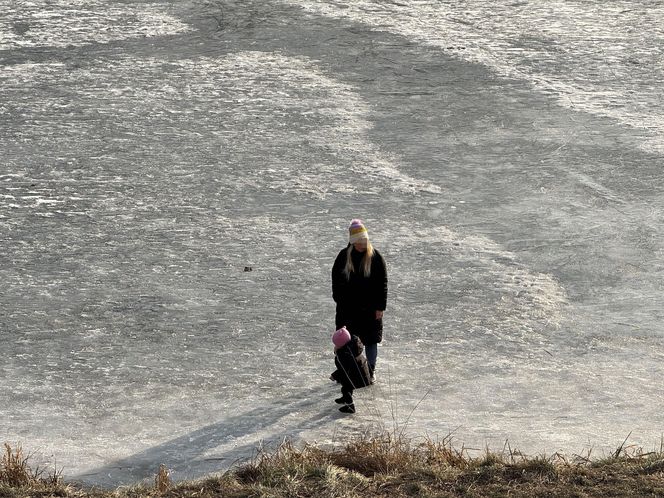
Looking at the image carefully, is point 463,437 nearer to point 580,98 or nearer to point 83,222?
point 83,222

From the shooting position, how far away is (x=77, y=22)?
21.9 meters

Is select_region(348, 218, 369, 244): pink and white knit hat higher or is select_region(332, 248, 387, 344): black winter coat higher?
select_region(348, 218, 369, 244): pink and white knit hat

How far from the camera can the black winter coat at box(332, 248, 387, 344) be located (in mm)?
9633

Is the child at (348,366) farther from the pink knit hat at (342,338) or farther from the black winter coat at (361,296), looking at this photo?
the black winter coat at (361,296)

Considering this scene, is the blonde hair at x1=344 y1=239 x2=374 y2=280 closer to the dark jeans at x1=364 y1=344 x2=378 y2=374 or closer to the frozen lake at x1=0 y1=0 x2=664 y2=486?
the dark jeans at x1=364 y1=344 x2=378 y2=374

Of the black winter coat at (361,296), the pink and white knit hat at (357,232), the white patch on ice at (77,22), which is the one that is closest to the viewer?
the pink and white knit hat at (357,232)

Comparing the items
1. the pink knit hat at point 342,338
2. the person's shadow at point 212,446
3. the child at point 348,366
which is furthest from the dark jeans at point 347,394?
the pink knit hat at point 342,338

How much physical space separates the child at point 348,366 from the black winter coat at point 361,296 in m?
0.38

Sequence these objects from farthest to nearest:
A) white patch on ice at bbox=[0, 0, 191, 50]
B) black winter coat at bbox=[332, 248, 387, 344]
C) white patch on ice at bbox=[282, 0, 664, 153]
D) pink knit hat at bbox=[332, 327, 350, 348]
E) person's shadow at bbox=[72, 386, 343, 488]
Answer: white patch on ice at bbox=[0, 0, 191, 50] → white patch on ice at bbox=[282, 0, 664, 153] → black winter coat at bbox=[332, 248, 387, 344] → pink knit hat at bbox=[332, 327, 350, 348] → person's shadow at bbox=[72, 386, 343, 488]

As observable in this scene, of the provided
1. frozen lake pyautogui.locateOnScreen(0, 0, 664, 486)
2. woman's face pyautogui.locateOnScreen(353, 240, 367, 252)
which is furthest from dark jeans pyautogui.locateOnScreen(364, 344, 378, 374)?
woman's face pyautogui.locateOnScreen(353, 240, 367, 252)

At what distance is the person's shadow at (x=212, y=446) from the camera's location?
27.0ft

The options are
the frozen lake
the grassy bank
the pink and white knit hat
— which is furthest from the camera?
the pink and white knit hat

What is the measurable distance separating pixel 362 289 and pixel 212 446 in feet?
6.68

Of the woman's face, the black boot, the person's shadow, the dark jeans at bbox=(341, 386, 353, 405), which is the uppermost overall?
the woman's face
